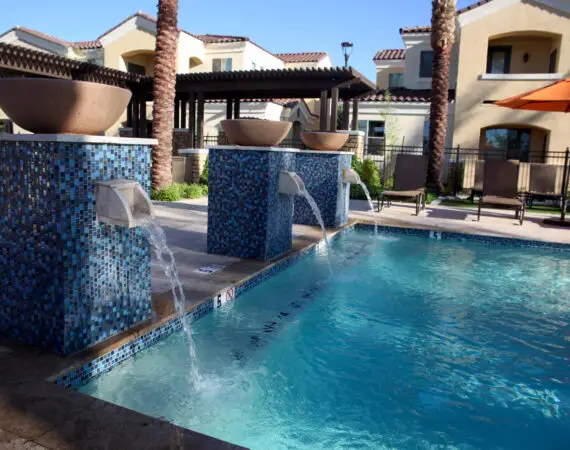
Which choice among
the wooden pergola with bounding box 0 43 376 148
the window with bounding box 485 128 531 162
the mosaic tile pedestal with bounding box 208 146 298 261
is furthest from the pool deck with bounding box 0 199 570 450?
the window with bounding box 485 128 531 162

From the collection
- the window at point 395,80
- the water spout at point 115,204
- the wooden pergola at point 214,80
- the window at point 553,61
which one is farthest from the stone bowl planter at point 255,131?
the window at point 395,80

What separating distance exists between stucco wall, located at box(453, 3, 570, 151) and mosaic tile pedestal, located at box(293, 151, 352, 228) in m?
12.7

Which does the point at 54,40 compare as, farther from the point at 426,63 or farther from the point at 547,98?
the point at 547,98

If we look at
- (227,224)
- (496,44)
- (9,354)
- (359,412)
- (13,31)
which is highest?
(13,31)

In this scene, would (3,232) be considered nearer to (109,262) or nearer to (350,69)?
(109,262)

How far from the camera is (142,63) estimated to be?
96.6 ft

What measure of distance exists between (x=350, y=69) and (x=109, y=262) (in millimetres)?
12506

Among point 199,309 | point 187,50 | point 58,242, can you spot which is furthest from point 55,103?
point 187,50

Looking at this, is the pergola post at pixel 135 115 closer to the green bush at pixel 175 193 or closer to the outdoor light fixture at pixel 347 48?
the green bush at pixel 175 193

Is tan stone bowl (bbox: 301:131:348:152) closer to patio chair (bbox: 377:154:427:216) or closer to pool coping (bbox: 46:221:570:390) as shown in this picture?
pool coping (bbox: 46:221:570:390)

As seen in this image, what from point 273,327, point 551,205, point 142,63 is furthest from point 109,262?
point 142,63

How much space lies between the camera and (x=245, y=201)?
239 inches

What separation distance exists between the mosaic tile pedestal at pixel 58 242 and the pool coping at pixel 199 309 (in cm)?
17

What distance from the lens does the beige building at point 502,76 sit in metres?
18.7
